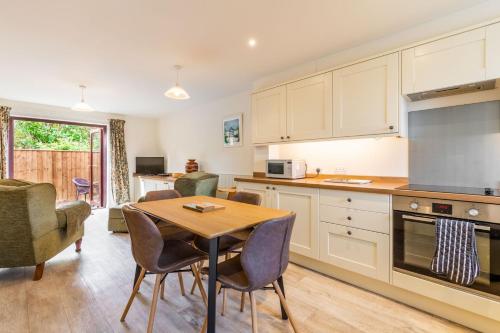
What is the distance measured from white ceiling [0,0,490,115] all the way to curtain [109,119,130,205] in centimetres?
208

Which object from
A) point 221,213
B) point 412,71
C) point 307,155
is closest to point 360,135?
point 412,71

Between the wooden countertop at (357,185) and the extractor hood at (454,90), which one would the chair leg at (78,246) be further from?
the extractor hood at (454,90)

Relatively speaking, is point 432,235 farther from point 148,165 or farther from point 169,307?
point 148,165

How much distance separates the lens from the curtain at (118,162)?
5.57m

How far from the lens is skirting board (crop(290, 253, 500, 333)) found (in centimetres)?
164

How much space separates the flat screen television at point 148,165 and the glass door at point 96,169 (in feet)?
2.70

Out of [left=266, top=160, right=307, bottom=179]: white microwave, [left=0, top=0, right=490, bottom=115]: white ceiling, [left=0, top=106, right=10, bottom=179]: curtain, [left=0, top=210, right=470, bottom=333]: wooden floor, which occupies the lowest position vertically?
[left=0, top=210, right=470, bottom=333]: wooden floor

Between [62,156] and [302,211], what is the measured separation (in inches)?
220

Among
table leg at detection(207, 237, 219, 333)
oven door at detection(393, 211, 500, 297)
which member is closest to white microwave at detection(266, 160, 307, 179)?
oven door at detection(393, 211, 500, 297)

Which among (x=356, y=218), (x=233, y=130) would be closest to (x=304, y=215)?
(x=356, y=218)

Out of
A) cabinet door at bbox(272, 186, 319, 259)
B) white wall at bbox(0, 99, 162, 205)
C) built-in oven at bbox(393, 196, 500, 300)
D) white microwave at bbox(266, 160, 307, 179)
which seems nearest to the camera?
built-in oven at bbox(393, 196, 500, 300)

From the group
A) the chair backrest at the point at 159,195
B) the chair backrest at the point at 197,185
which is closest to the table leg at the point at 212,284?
the chair backrest at the point at 159,195

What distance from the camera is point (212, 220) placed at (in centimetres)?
152

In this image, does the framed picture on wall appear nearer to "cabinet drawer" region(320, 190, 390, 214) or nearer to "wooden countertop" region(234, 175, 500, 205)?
"wooden countertop" region(234, 175, 500, 205)
